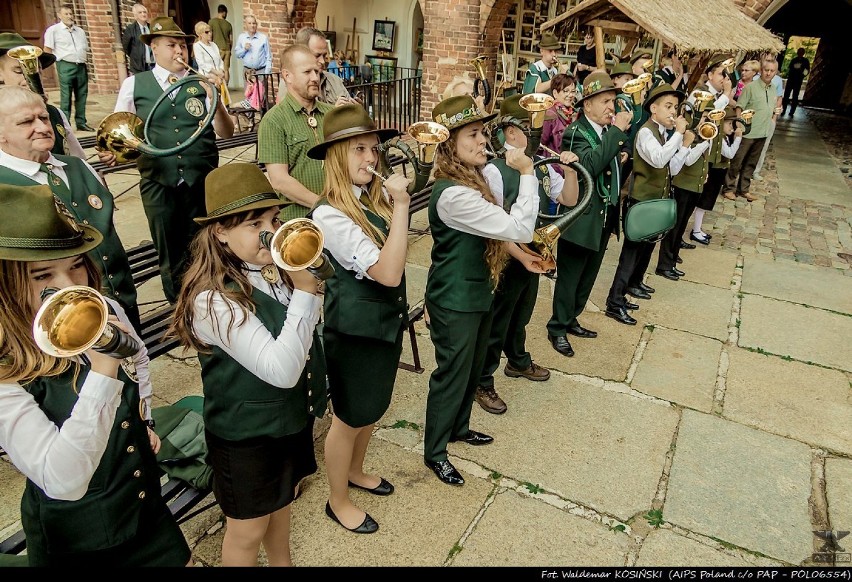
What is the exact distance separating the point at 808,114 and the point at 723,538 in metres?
23.9

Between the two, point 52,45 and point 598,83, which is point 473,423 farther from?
point 52,45

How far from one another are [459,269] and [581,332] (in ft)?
8.00

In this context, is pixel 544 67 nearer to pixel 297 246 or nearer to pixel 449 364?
pixel 449 364

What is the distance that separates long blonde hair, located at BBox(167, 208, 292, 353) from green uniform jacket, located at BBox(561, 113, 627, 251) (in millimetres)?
2966

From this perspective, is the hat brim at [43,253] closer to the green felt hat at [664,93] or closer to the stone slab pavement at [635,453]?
the stone slab pavement at [635,453]

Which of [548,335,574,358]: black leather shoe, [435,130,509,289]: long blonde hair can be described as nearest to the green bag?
[548,335,574,358]: black leather shoe

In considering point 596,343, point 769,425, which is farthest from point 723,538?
point 596,343

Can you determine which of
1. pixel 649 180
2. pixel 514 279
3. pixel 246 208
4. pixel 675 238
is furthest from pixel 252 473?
pixel 675 238

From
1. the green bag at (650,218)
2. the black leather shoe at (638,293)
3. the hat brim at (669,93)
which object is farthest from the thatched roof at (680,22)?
the black leather shoe at (638,293)

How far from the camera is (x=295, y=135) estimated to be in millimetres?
4012

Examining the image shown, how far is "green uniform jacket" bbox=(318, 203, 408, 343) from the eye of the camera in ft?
8.65

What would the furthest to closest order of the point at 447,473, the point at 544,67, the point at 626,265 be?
the point at 544,67, the point at 626,265, the point at 447,473

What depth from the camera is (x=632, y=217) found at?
5.16 meters

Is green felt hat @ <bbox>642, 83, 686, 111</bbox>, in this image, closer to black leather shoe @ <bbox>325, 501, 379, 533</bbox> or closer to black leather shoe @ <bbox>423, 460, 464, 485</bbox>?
black leather shoe @ <bbox>423, 460, 464, 485</bbox>
